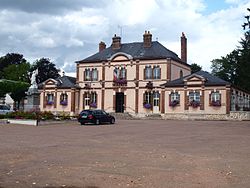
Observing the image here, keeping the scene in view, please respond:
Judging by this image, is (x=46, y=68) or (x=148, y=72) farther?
(x=46, y=68)

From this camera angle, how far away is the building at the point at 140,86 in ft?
133

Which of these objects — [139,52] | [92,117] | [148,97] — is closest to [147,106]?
[148,97]

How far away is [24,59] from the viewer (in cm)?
6981

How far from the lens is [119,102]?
4731cm

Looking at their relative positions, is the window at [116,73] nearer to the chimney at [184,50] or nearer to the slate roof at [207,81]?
the slate roof at [207,81]

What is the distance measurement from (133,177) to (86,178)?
3.15ft

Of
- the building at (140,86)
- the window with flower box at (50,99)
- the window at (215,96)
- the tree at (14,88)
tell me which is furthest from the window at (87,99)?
the window at (215,96)

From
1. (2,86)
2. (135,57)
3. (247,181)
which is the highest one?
(135,57)

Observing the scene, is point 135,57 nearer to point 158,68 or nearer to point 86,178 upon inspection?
point 158,68

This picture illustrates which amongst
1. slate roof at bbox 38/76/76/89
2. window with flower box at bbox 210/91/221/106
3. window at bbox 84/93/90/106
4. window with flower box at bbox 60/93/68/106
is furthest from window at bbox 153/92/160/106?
window with flower box at bbox 60/93/68/106

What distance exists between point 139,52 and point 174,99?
858cm

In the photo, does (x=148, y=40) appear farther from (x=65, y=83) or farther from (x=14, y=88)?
(x=14, y=88)

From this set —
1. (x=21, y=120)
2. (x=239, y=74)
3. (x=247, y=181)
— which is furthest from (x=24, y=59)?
(x=247, y=181)

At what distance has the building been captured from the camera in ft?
133
